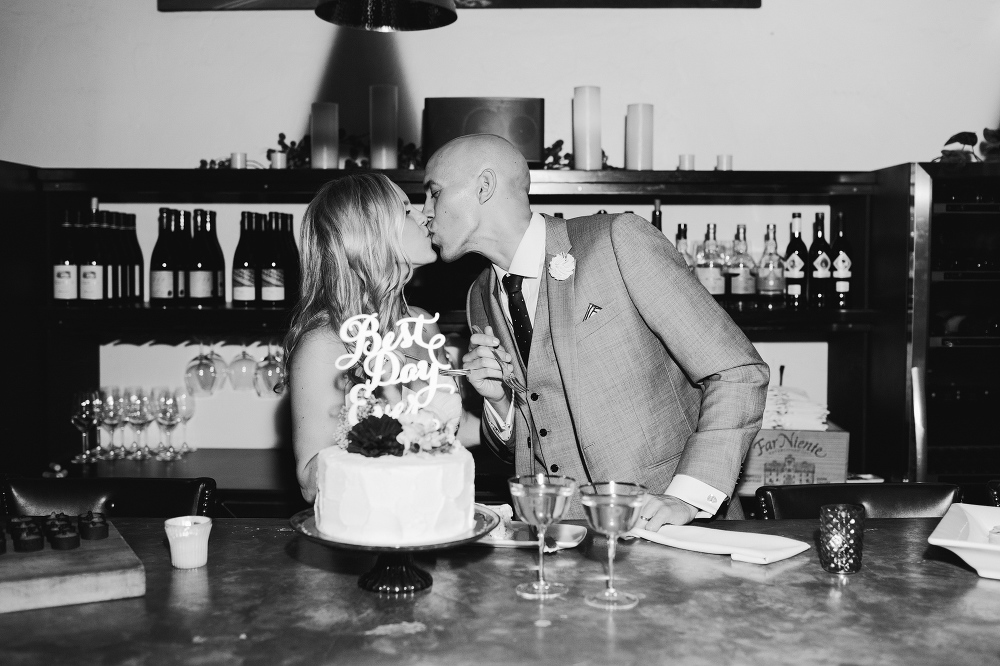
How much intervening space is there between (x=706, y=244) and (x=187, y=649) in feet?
9.00

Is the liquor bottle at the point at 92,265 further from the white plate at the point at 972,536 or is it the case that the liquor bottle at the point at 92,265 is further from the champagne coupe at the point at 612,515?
the white plate at the point at 972,536

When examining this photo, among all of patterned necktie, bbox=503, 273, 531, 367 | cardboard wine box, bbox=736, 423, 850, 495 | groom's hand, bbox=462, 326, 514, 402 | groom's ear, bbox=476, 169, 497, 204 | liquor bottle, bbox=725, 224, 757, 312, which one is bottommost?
cardboard wine box, bbox=736, 423, 850, 495

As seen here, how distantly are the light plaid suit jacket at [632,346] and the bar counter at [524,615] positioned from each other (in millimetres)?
569

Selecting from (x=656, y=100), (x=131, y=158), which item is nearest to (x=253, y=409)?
(x=131, y=158)

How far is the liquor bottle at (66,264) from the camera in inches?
135

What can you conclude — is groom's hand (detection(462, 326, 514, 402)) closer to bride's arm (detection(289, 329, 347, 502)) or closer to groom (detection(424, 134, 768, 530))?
groom (detection(424, 134, 768, 530))

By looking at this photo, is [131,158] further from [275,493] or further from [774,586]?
[774,586]

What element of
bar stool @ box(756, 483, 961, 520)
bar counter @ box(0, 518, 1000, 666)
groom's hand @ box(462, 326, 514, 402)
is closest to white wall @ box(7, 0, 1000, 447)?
bar stool @ box(756, 483, 961, 520)

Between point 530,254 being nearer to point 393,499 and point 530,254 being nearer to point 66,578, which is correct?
point 393,499

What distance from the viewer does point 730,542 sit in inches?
70.4

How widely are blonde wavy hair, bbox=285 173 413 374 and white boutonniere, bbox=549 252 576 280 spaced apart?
396 millimetres

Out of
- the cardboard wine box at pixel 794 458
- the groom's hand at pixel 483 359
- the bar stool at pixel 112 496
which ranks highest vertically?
the groom's hand at pixel 483 359

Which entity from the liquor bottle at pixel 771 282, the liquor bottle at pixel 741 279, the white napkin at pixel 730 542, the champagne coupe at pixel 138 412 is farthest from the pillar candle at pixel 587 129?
the champagne coupe at pixel 138 412

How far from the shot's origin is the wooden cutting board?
1.46m
